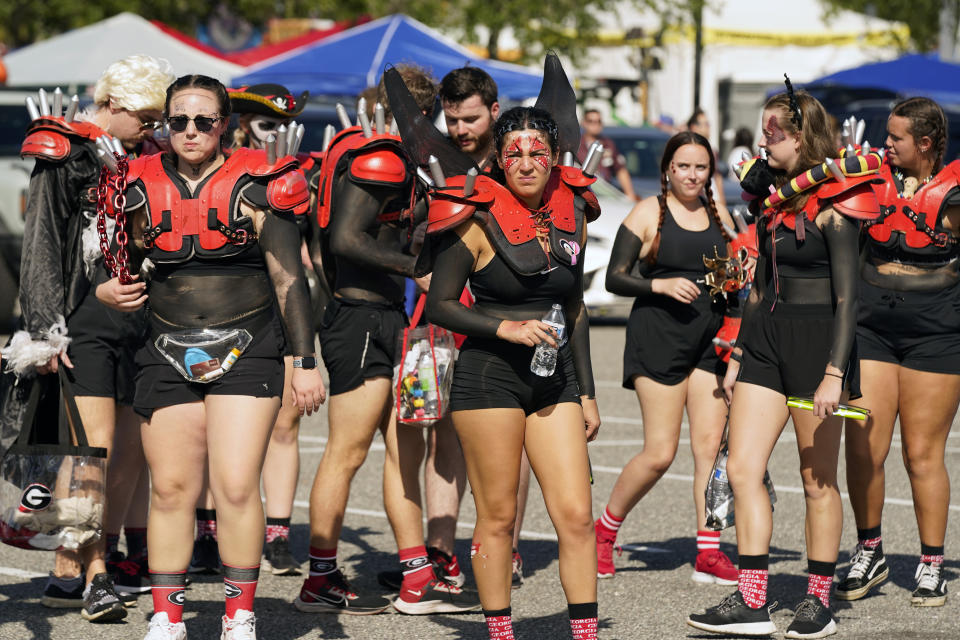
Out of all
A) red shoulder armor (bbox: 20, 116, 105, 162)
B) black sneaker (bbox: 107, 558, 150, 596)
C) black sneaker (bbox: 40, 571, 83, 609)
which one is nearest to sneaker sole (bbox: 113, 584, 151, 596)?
black sneaker (bbox: 107, 558, 150, 596)

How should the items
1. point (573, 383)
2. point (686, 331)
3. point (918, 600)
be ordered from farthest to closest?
point (686, 331) < point (918, 600) < point (573, 383)

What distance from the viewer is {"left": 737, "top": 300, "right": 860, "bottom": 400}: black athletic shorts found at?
5820 mm

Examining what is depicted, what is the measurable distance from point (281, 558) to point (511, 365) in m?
2.22

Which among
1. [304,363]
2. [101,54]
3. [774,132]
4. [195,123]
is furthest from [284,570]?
[101,54]

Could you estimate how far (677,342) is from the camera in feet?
22.6

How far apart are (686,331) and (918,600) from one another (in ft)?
5.07

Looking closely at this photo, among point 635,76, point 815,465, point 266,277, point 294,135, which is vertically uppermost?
point 635,76

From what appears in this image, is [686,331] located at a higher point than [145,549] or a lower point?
higher

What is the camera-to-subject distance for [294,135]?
5508 mm

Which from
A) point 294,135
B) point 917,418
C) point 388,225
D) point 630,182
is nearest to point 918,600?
point 917,418

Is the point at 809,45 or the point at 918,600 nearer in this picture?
the point at 918,600

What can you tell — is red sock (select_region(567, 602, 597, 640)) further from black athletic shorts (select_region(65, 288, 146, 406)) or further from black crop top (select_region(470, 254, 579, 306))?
black athletic shorts (select_region(65, 288, 146, 406))

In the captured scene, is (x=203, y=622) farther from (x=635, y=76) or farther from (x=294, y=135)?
(x=635, y=76)

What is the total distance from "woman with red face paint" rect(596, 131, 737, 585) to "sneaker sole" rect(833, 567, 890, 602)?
65cm
